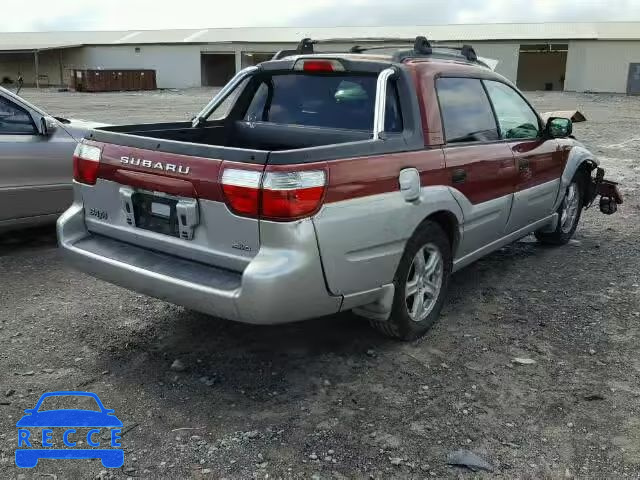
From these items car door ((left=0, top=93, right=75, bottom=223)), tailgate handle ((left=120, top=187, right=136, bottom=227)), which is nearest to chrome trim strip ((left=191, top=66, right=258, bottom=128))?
tailgate handle ((left=120, top=187, right=136, bottom=227))

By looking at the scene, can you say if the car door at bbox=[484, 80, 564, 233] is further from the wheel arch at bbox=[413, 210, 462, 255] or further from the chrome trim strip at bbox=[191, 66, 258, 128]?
the chrome trim strip at bbox=[191, 66, 258, 128]

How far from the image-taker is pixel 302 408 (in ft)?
11.0

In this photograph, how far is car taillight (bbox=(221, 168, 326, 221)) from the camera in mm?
3059

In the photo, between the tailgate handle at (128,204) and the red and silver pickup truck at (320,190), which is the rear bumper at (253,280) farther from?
the tailgate handle at (128,204)

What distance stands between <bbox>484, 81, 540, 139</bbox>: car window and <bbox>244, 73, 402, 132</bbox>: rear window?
4.01 feet

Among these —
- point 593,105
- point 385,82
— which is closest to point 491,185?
point 385,82

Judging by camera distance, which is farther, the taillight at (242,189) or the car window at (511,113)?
the car window at (511,113)

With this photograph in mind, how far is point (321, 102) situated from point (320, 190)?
1462 mm

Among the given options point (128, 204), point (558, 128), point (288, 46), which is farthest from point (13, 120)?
point (288, 46)

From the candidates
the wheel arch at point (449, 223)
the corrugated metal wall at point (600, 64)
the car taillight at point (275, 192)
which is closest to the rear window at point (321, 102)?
the wheel arch at point (449, 223)

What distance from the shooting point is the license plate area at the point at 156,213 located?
348 centimetres

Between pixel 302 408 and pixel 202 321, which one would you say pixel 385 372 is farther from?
pixel 202 321

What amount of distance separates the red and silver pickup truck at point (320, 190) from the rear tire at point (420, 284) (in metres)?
0.01

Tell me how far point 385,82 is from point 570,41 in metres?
42.1
